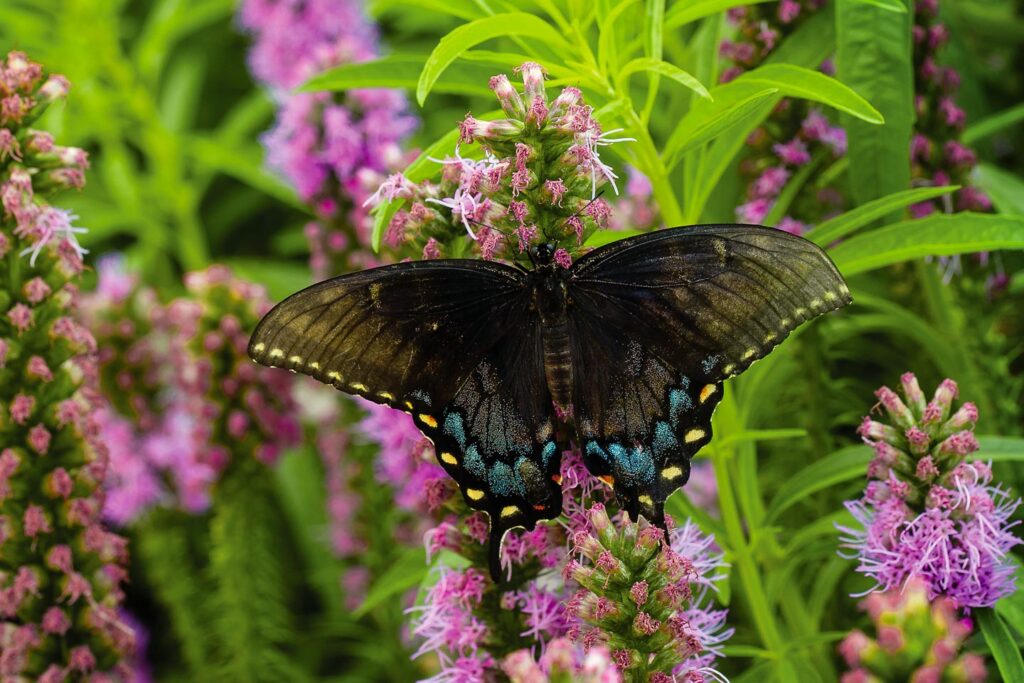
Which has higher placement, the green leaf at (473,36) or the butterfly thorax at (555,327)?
the green leaf at (473,36)

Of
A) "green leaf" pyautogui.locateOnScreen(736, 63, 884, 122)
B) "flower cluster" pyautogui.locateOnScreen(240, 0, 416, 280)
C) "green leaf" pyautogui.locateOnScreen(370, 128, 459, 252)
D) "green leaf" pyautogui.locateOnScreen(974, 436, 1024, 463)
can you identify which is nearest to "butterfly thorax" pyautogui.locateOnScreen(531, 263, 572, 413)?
"green leaf" pyautogui.locateOnScreen(370, 128, 459, 252)

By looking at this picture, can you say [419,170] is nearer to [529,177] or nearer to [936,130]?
[529,177]

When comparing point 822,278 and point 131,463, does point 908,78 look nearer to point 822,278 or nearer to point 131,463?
point 822,278

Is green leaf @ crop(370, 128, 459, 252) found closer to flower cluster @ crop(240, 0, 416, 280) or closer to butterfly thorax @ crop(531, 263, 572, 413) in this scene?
butterfly thorax @ crop(531, 263, 572, 413)

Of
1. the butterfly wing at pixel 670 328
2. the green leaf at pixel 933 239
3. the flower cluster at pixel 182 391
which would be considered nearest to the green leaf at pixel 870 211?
the green leaf at pixel 933 239

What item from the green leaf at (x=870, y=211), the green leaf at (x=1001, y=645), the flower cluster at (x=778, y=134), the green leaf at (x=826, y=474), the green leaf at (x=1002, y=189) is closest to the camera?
the green leaf at (x=1001, y=645)

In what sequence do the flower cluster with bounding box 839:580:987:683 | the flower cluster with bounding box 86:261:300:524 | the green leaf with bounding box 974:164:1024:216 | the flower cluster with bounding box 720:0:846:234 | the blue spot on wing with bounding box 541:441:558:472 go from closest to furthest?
the flower cluster with bounding box 839:580:987:683, the blue spot on wing with bounding box 541:441:558:472, the flower cluster with bounding box 720:0:846:234, the green leaf with bounding box 974:164:1024:216, the flower cluster with bounding box 86:261:300:524

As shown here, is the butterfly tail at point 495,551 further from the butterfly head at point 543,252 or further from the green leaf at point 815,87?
the green leaf at point 815,87
